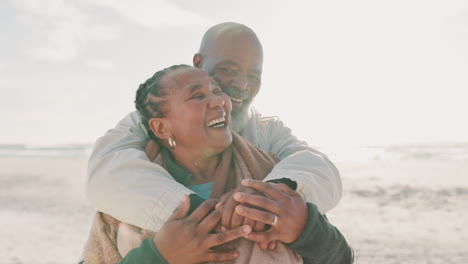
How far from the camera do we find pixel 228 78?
9.45 feet

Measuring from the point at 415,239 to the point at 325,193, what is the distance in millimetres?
5615

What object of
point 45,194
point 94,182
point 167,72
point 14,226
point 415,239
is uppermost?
point 167,72

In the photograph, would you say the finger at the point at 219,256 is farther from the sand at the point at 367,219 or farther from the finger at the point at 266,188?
the sand at the point at 367,219

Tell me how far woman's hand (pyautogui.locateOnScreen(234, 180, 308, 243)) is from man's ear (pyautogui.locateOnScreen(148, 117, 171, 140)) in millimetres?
662

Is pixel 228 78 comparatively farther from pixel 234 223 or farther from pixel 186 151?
pixel 234 223

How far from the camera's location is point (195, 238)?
5.89 ft

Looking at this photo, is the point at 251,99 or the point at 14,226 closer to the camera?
the point at 251,99

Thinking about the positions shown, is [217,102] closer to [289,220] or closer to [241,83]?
[241,83]

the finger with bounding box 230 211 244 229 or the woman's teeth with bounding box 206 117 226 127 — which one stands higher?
the woman's teeth with bounding box 206 117 226 127

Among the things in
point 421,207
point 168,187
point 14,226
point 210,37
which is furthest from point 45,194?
point 168,187

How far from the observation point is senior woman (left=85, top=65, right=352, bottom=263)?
1798 millimetres

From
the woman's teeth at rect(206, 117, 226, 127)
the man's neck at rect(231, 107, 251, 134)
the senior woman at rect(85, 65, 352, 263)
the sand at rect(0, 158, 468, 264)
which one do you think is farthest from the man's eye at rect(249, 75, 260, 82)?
the sand at rect(0, 158, 468, 264)

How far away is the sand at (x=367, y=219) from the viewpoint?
6.53 metres

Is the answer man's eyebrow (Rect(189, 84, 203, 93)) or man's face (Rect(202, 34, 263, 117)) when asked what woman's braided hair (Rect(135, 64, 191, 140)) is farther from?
man's face (Rect(202, 34, 263, 117))
